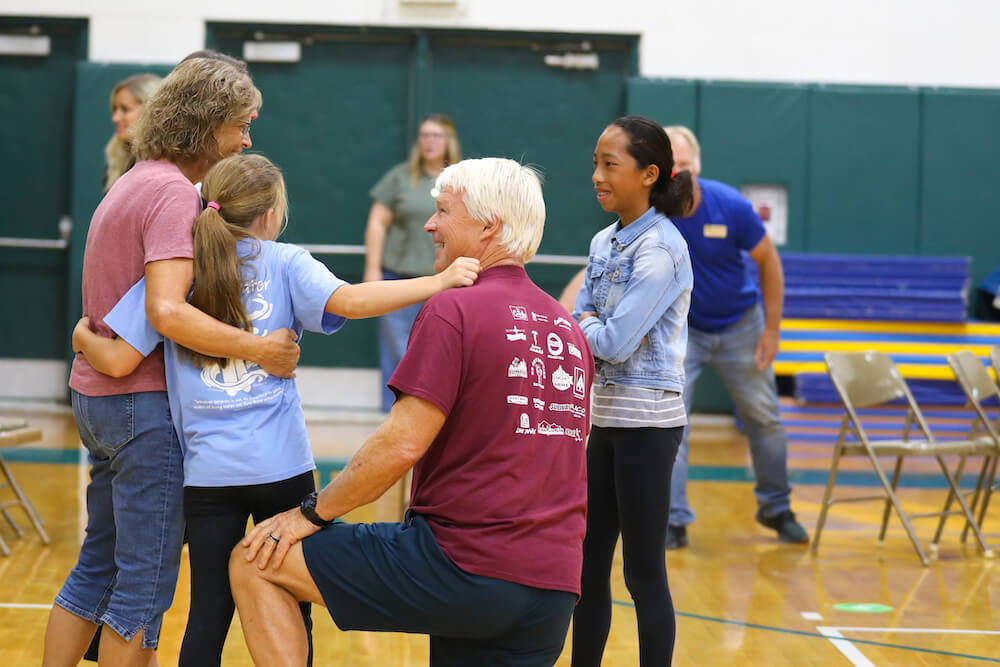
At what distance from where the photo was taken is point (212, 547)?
100 inches

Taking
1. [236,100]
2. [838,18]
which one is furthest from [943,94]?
[236,100]

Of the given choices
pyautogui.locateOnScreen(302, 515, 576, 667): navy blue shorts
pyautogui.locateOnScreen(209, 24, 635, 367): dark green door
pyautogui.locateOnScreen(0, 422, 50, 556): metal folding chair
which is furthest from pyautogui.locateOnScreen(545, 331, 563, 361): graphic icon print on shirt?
pyautogui.locateOnScreen(209, 24, 635, 367): dark green door

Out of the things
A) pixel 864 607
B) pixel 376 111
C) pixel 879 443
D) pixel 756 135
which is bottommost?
pixel 864 607

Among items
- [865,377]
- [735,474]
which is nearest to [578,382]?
[865,377]

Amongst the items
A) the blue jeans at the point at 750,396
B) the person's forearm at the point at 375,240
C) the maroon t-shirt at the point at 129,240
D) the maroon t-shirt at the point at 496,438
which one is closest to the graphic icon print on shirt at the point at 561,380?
the maroon t-shirt at the point at 496,438

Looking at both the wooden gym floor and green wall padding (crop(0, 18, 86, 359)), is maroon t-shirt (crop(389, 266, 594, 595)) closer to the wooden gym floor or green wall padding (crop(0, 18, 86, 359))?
the wooden gym floor

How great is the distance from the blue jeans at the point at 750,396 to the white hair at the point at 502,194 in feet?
9.49

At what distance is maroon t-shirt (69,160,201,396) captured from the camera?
260cm

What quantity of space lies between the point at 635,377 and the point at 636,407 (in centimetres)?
9

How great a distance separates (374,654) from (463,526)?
1.66 m

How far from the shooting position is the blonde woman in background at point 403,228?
22.1 feet

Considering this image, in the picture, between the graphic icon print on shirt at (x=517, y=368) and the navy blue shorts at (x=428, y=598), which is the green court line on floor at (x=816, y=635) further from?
the graphic icon print on shirt at (x=517, y=368)

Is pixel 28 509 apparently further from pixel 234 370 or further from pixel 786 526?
pixel 786 526

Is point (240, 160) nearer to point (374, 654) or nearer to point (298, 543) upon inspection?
point (298, 543)
